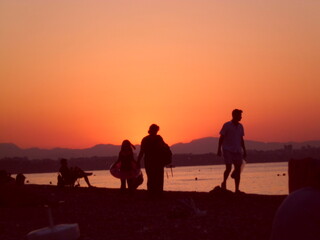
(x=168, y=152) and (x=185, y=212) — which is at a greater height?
(x=168, y=152)

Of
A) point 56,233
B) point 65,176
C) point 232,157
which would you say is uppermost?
point 232,157

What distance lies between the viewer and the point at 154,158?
56.6 ft

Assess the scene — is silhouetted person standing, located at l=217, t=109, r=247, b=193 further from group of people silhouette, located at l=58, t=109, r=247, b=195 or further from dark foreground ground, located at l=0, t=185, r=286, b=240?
dark foreground ground, located at l=0, t=185, r=286, b=240

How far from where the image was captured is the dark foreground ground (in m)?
10.9

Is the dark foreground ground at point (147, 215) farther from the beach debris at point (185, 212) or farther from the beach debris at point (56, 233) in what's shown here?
the beach debris at point (56, 233)

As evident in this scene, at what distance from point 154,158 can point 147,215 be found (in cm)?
406

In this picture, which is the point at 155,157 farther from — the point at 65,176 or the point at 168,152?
the point at 65,176

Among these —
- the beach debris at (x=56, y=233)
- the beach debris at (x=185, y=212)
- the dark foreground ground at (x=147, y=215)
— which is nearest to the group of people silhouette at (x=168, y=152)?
the dark foreground ground at (x=147, y=215)

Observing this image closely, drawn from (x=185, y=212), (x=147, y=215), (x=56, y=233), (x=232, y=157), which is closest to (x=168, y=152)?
(x=232, y=157)

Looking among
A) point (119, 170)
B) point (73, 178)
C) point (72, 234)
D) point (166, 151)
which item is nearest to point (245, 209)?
point (166, 151)

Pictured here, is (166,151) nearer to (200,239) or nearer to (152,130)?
(152,130)

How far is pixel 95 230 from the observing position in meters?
11.7

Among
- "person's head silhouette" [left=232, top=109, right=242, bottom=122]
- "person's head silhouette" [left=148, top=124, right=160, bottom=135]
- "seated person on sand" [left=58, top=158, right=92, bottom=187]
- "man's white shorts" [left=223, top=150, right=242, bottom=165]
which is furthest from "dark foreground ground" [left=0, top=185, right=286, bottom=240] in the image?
"seated person on sand" [left=58, top=158, right=92, bottom=187]

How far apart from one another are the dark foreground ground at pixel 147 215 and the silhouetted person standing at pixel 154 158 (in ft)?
1.23
